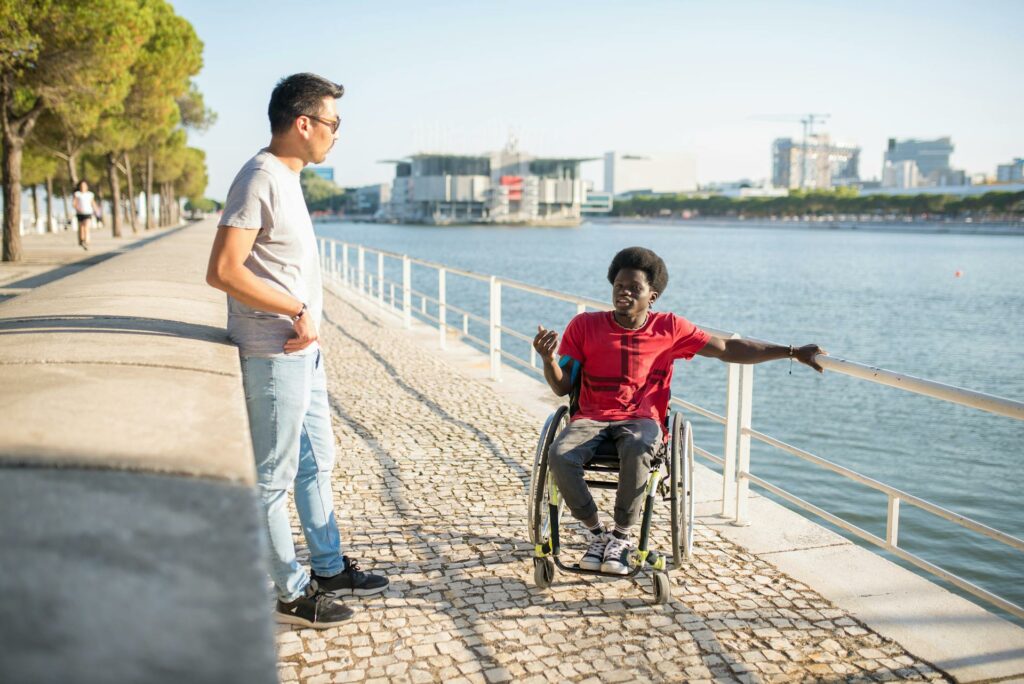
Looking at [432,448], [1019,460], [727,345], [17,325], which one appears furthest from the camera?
[1019,460]

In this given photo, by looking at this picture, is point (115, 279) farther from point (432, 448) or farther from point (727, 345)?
point (727, 345)

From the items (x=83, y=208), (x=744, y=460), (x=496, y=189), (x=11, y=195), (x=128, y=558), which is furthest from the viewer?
(x=496, y=189)

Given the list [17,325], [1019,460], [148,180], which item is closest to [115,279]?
[17,325]

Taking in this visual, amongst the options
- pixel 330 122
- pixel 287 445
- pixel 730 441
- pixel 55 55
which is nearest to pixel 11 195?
pixel 55 55

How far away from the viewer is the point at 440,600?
361cm

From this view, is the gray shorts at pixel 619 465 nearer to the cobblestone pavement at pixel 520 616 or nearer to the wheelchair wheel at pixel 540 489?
the wheelchair wheel at pixel 540 489

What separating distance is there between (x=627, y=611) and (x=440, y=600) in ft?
2.37

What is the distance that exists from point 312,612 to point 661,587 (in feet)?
4.30

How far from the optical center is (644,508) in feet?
11.6

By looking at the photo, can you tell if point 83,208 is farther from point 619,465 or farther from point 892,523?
point 892,523

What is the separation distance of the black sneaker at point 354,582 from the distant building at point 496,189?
156 metres

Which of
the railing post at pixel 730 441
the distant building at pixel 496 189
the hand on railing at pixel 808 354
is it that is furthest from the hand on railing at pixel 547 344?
the distant building at pixel 496 189

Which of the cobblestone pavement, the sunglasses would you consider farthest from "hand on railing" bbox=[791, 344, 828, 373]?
the sunglasses

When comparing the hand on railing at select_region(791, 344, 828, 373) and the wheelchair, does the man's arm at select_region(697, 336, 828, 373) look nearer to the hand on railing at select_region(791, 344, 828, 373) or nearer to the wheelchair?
the hand on railing at select_region(791, 344, 828, 373)
